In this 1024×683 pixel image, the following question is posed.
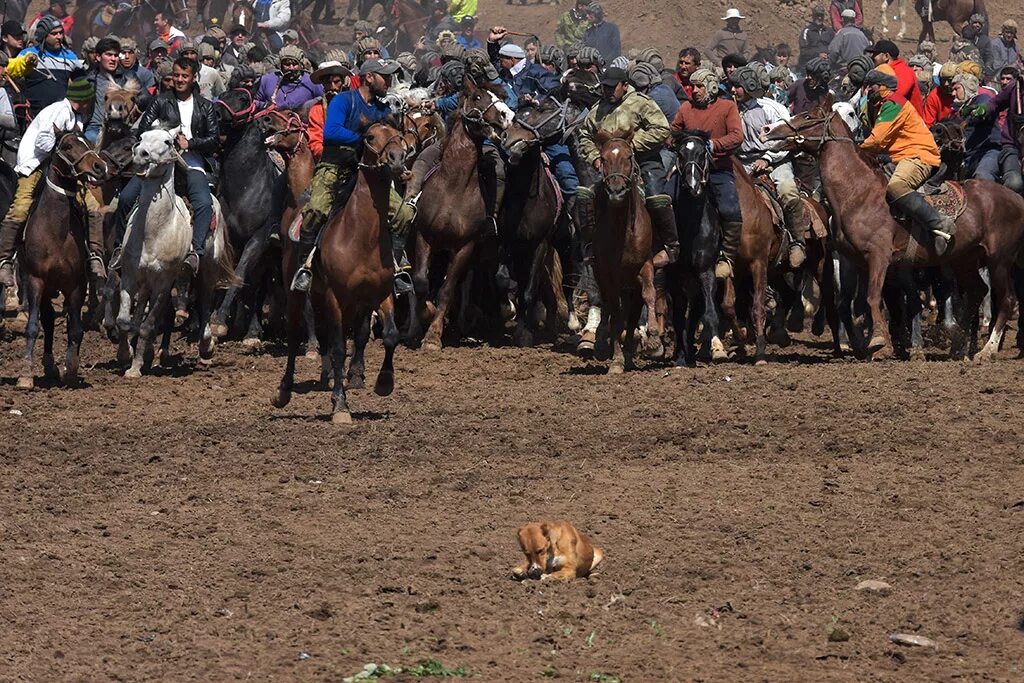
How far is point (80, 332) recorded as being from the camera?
16766mm

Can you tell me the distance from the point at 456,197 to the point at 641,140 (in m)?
2.66

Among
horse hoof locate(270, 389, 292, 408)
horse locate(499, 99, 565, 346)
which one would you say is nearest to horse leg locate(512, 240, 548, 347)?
horse locate(499, 99, 565, 346)

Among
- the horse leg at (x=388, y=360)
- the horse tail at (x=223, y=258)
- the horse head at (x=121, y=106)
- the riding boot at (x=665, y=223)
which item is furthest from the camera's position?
the horse tail at (x=223, y=258)

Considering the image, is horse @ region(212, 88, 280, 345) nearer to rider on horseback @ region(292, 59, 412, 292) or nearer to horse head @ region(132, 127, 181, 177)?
horse head @ region(132, 127, 181, 177)

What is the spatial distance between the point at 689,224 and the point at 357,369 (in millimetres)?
3672

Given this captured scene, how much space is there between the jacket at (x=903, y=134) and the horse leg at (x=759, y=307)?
1.64m

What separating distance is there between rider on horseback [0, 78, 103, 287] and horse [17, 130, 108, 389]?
0.07 meters

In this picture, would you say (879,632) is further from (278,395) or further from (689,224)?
(689,224)

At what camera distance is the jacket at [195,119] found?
17.5 m

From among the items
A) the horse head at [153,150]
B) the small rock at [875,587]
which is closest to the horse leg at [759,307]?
the horse head at [153,150]

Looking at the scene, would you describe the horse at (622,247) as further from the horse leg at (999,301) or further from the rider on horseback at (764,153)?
the horse leg at (999,301)

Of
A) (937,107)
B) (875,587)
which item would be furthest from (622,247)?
(875,587)

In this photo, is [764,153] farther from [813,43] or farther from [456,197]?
[813,43]

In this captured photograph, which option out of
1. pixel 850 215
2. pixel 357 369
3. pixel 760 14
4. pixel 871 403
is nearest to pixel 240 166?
pixel 357 369
